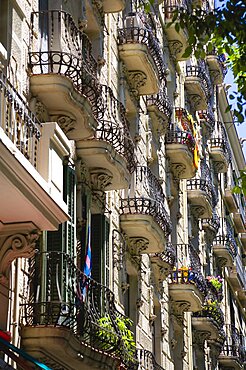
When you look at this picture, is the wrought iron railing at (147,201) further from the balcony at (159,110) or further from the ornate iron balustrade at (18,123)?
the ornate iron balustrade at (18,123)

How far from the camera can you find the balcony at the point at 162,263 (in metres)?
25.8

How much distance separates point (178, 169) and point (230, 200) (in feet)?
60.1

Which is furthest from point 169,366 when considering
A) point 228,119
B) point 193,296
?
point 228,119

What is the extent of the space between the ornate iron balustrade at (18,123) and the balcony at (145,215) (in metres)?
8.20

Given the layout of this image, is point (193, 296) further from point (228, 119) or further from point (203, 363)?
point (228, 119)

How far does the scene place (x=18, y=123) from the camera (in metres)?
13.9

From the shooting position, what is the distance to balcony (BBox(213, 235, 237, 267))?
134ft

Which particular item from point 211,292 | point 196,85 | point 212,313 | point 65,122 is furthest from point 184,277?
point 65,122

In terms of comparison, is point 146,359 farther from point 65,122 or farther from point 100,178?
point 65,122

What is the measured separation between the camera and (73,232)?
58.5ft

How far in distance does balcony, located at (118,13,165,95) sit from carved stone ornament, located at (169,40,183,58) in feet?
19.7

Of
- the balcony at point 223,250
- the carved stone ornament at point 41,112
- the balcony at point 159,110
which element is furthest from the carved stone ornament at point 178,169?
the carved stone ornament at point 41,112

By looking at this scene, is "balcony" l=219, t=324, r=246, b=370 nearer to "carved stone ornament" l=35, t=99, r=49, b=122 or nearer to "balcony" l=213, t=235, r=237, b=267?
"balcony" l=213, t=235, r=237, b=267

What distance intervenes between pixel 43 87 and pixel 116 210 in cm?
599
